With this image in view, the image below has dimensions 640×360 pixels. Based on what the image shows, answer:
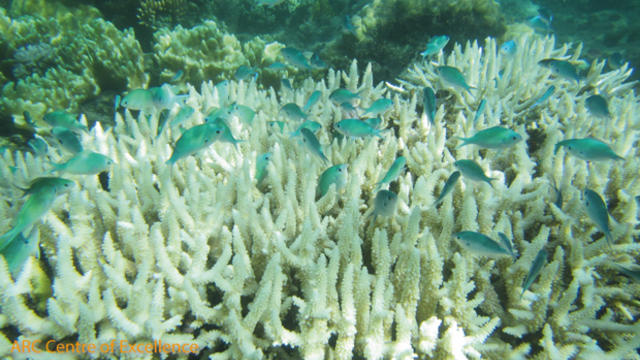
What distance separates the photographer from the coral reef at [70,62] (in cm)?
502

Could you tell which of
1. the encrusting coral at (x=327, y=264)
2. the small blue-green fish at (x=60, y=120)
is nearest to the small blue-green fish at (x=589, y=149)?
the encrusting coral at (x=327, y=264)

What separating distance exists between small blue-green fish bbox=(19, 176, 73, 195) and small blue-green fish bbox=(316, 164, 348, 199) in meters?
1.64

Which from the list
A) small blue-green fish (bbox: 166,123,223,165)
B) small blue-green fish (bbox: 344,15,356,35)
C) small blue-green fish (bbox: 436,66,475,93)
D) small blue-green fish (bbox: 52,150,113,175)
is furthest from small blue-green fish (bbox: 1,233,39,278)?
small blue-green fish (bbox: 344,15,356,35)

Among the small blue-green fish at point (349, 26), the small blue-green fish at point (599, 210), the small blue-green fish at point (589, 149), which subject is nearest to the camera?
the small blue-green fish at point (599, 210)

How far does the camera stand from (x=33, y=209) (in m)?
1.69

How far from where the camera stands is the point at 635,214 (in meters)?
2.29

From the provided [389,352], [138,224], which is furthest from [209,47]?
[389,352]

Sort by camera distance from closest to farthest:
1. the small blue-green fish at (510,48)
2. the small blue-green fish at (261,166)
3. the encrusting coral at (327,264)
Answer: the encrusting coral at (327,264) → the small blue-green fish at (261,166) → the small blue-green fish at (510,48)

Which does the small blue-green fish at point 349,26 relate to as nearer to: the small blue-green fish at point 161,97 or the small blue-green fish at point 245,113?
the small blue-green fish at point 245,113

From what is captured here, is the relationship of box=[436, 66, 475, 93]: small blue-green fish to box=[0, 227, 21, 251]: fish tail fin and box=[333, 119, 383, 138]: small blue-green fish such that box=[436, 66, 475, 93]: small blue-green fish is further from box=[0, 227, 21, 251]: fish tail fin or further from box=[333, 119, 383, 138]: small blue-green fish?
box=[0, 227, 21, 251]: fish tail fin

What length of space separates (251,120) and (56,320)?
2.26m

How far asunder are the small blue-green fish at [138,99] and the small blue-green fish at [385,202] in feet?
7.62

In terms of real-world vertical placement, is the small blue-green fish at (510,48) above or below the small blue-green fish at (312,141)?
above

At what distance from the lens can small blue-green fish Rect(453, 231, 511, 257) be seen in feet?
5.64
